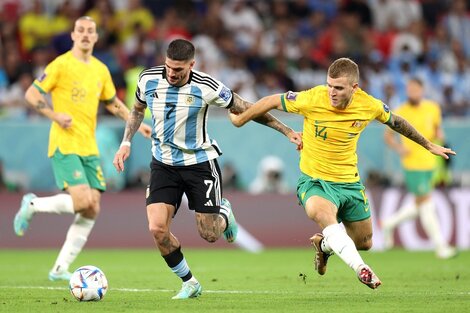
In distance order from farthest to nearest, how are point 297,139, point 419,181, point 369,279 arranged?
point 419,181 → point 297,139 → point 369,279

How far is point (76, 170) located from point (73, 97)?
83cm

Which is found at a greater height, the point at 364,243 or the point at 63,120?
the point at 63,120

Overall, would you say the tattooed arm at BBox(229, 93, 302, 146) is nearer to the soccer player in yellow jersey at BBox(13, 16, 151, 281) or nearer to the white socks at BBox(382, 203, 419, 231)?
the soccer player in yellow jersey at BBox(13, 16, 151, 281)

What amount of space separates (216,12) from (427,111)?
283 inches

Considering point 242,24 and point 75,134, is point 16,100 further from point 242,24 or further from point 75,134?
point 75,134

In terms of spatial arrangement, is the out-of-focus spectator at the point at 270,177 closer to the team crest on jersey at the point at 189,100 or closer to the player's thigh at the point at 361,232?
the player's thigh at the point at 361,232

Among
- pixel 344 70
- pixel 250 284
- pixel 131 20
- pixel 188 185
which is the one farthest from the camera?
pixel 131 20

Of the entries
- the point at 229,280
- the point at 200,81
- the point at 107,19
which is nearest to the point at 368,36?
the point at 107,19

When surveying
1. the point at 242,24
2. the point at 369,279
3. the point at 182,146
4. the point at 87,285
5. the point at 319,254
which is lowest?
the point at 87,285

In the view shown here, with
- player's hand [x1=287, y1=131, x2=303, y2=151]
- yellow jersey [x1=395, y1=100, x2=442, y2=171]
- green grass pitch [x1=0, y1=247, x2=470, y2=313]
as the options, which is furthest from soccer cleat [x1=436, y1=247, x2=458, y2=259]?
player's hand [x1=287, y1=131, x2=303, y2=151]

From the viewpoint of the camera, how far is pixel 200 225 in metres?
10.3

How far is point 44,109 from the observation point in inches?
467

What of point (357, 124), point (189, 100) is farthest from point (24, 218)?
point (357, 124)

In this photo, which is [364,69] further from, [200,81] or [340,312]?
[340,312]
